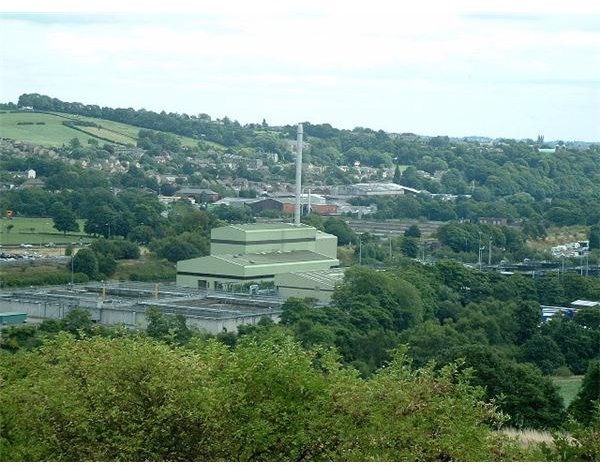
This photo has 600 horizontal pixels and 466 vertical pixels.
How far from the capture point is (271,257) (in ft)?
89.5

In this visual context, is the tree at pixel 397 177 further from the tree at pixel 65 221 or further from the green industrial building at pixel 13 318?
the green industrial building at pixel 13 318

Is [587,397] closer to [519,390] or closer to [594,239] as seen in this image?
[519,390]

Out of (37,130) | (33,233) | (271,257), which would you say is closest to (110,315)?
(271,257)

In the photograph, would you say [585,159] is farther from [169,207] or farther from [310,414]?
[310,414]

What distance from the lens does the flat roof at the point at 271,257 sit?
2625cm

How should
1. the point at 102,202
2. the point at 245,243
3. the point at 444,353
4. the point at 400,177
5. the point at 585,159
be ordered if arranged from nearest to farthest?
the point at 444,353
the point at 245,243
the point at 102,202
the point at 400,177
the point at 585,159

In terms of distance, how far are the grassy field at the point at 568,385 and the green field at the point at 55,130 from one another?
40547 mm

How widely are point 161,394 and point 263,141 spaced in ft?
210

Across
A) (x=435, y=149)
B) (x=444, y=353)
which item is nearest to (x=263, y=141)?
(x=435, y=149)

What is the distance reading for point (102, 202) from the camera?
1459 inches

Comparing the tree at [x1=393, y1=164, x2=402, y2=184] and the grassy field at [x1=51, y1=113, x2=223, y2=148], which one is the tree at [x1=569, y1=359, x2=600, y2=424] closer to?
the tree at [x1=393, y1=164, x2=402, y2=184]

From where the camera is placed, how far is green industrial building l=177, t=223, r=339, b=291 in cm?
2577

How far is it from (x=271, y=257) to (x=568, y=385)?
11.1 meters

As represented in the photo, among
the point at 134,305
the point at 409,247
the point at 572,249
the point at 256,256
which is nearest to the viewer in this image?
the point at 134,305
